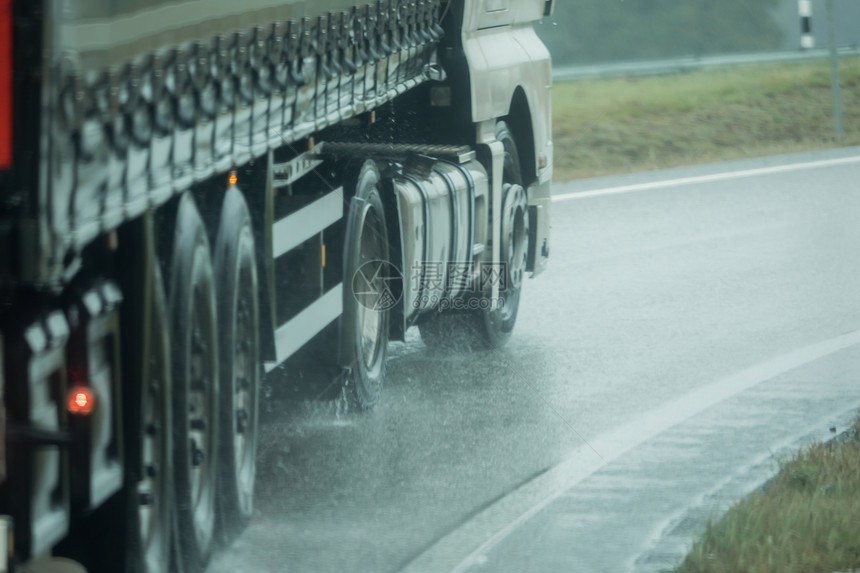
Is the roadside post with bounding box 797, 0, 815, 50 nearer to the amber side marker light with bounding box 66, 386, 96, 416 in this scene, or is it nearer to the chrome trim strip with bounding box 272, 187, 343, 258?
Answer: the chrome trim strip with bounding box 272, 187, 343, 258

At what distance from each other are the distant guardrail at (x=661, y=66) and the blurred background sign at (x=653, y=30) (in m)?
10.1

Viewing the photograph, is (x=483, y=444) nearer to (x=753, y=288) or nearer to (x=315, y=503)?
(x=315, y=503)

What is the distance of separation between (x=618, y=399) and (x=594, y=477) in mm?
1689

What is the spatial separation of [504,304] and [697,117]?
14.5 metres

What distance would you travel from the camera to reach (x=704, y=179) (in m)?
18.9

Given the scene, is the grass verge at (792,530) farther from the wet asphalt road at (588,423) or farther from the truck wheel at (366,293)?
the truck wheel at (366,293)

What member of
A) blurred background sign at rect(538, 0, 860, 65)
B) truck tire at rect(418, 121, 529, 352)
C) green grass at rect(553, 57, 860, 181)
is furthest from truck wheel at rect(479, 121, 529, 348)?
blurred background sign at rect(538, 0, 860, 65)

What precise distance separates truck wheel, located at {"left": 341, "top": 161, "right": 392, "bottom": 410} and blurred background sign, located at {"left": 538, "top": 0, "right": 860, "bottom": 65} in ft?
96.4

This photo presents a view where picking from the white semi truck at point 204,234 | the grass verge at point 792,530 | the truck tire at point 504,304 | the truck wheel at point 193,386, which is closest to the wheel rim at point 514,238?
the truck tire at point 504,304

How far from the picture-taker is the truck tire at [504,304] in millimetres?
10641

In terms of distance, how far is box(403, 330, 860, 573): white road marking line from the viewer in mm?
6312

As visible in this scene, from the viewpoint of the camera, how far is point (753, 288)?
1248 cm

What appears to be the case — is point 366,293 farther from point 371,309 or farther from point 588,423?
point 588,423

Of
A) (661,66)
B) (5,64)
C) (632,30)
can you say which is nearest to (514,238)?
(5,64)
